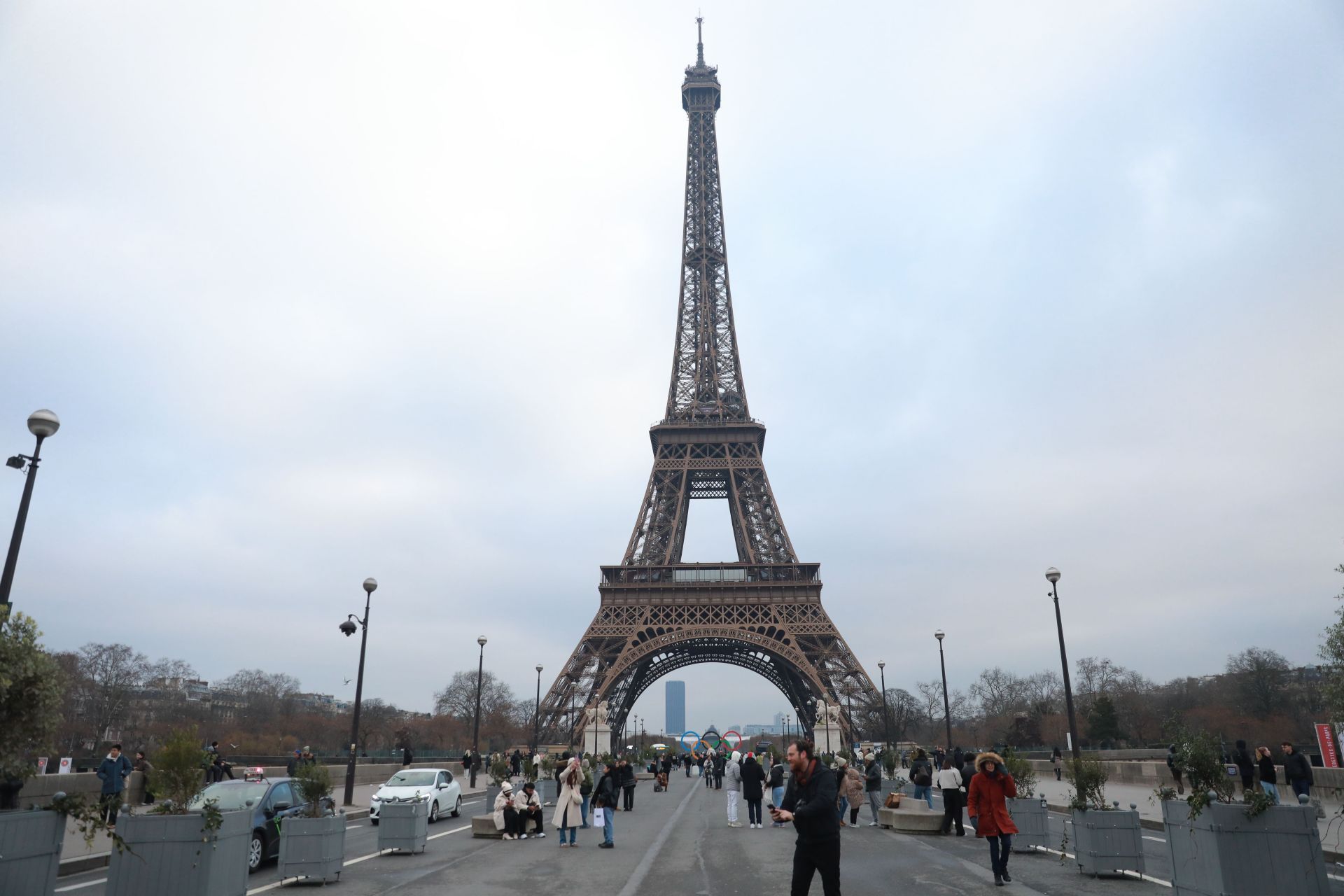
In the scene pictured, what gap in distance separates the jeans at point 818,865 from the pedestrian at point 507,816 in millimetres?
11889

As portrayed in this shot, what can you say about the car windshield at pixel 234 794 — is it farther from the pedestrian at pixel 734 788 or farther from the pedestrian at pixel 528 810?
the pedestrian at pixel 734 788

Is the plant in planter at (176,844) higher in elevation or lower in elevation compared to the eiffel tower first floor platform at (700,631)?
lower

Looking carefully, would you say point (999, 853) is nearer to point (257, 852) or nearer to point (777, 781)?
point (777, 781)

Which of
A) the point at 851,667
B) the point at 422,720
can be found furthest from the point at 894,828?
the point at 422,720

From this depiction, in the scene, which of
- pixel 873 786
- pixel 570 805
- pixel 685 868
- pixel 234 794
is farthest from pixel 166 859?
pixel 873 786

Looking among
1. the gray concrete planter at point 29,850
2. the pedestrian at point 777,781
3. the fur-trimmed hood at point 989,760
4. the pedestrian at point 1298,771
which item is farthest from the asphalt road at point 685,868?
the gray concrete planter at point 29,850

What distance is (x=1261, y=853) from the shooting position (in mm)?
8859

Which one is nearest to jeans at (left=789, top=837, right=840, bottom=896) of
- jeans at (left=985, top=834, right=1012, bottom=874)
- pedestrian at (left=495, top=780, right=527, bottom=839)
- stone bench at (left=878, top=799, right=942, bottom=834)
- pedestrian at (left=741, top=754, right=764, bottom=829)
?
jeans at (left=985, top=834, right=1012, bottom=874)

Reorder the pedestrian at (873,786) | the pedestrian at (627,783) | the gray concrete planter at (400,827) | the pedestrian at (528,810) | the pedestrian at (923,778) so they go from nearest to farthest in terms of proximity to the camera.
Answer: the gray concrete planter at (400,827)
the pedestrian at (528,810)
the pedestrian at (873,786)
the pedestrian at (923,778)
the pedestrian at (627,783)

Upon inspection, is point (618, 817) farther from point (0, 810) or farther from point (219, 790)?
point (0, 810)

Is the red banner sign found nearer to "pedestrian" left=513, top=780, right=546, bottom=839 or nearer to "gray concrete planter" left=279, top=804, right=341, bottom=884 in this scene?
"pedestrian" left=513, top=780, right=546, bottom=839

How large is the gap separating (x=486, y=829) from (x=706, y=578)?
133ft

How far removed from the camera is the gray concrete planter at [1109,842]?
12.5 meters

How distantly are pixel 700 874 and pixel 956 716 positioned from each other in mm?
→ 132709
